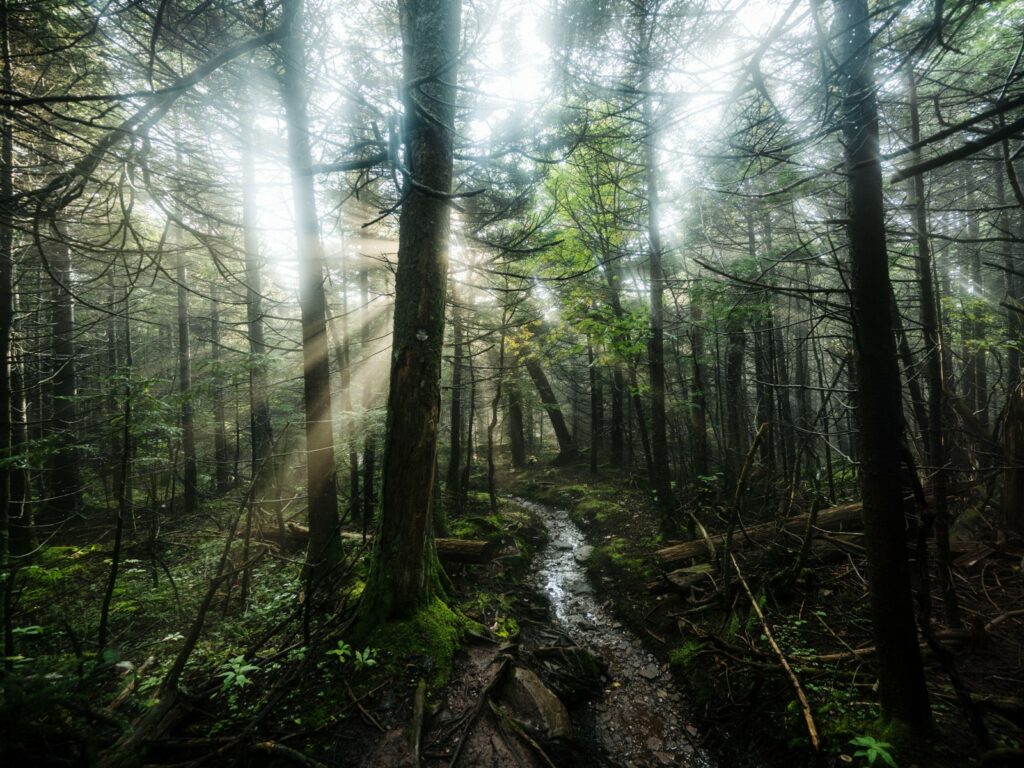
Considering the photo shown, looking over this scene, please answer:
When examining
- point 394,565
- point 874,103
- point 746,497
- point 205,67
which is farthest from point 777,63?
point 746,497

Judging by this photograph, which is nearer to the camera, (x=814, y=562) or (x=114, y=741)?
(x=114, y=741)

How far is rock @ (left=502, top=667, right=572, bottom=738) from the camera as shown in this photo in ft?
12.3

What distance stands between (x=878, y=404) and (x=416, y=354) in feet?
13.6

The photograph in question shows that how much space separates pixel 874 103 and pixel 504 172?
760 centimetres

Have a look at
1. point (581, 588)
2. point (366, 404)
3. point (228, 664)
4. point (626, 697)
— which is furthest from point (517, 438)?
point (228, 664)

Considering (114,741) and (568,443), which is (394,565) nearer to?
(114,741)

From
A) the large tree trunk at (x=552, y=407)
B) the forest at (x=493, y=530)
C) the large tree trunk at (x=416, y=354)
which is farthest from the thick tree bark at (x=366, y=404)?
the large tree trunk at (x=552, y=407)

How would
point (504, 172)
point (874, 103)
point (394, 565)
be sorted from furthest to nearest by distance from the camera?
point (504, 172), point (394, 565), point (874, 103)

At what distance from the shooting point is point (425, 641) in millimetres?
4367

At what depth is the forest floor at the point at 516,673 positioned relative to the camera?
10.2ft

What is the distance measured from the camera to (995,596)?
491 cm

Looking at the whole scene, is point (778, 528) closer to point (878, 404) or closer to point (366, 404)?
point (878, 404)

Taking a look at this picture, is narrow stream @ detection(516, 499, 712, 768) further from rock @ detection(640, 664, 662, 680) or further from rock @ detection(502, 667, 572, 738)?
rock @ detection(502, 667, 572, 738)

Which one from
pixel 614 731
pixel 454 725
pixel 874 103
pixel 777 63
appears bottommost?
pixel 614 731
